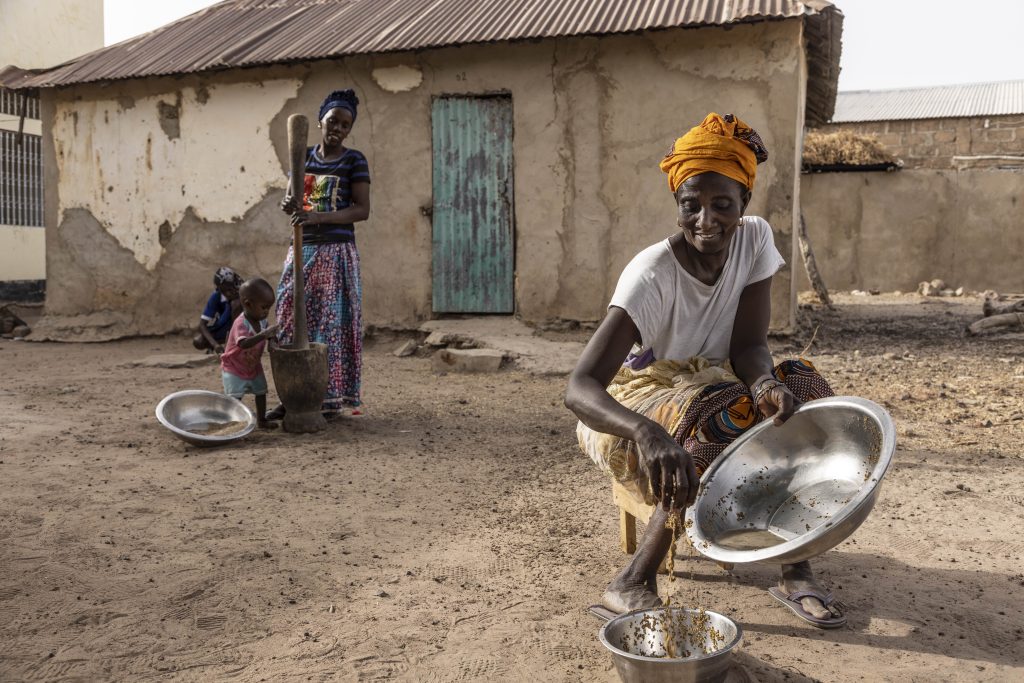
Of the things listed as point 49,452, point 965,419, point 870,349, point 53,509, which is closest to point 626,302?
point 53,509

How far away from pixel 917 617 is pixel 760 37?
585 centimetres

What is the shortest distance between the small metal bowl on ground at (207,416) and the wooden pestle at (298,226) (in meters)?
0.49

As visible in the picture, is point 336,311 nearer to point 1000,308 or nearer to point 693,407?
point 693,407

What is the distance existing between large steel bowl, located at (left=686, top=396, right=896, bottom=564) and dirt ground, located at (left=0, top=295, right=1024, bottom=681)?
0.30 meters

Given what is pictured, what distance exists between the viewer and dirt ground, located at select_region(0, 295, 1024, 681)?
2189 millimetres

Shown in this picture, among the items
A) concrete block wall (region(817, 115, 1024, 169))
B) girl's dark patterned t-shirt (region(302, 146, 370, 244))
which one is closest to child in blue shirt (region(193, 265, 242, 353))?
girl's dark patterned t-shirt (region(302, 146, 370, 244))

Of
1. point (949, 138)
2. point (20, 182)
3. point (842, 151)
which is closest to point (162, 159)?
point (20, 182)

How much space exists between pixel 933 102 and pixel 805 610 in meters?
24.9

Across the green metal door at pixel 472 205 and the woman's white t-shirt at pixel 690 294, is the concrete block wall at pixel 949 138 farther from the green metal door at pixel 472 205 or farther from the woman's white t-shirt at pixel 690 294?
the woman's white t-shirt at pixel 690 294

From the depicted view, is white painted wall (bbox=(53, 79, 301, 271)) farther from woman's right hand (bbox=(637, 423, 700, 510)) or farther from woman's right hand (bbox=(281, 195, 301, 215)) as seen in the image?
woman's right hand (bbox=(637, 423, 700, 510))

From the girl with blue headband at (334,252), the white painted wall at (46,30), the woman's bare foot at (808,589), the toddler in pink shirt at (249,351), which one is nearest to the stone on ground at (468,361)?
the girl with blue headband at (334,252)

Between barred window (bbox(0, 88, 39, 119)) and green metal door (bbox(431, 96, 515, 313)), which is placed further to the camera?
barred window (bbox(0, 88, 39, 119))

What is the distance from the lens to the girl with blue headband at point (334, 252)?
4.67 meters

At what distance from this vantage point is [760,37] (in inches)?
283
